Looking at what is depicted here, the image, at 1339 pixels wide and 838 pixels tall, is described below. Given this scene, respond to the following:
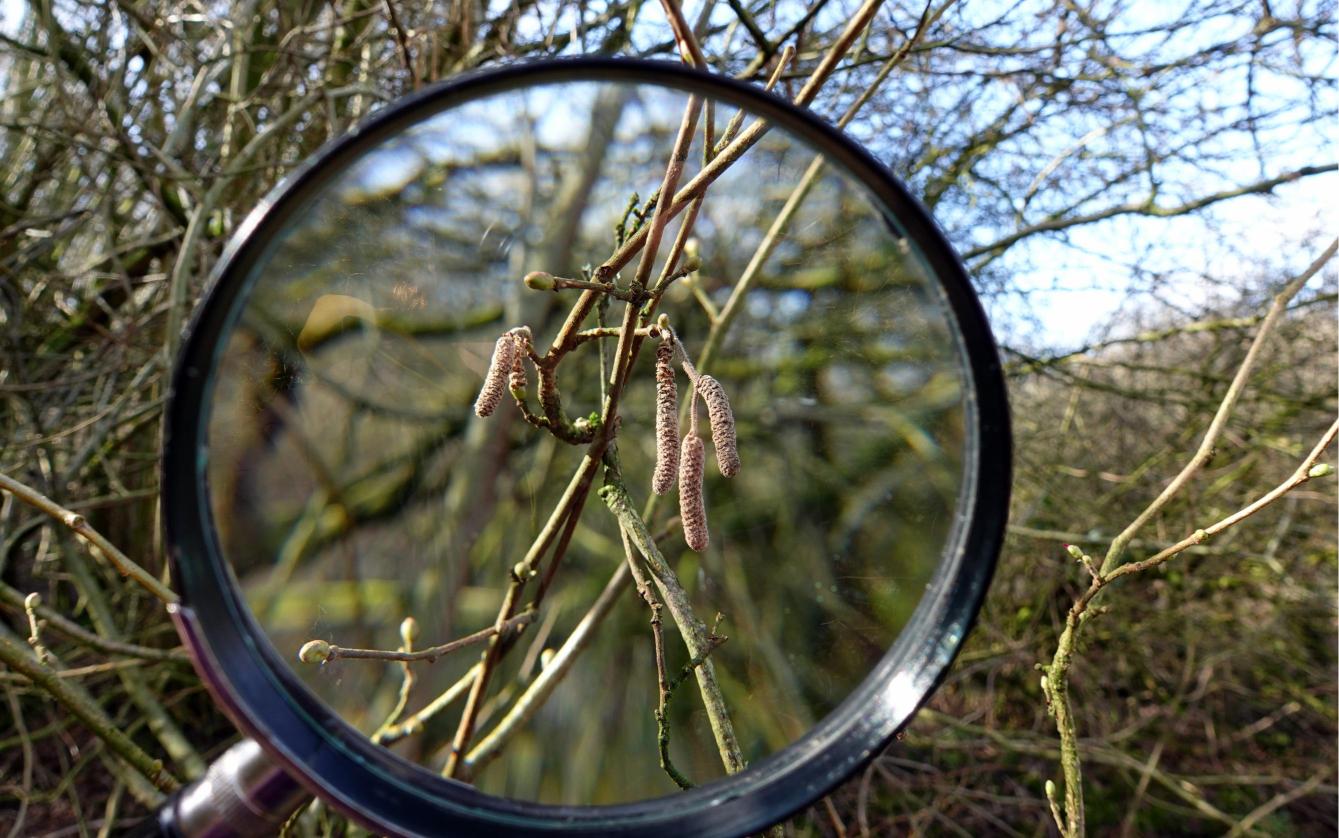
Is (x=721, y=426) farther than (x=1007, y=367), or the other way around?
(x=1007, y=367)

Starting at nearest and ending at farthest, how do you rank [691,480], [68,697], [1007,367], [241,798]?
[241,798]
[691,480]
[68,697]
[1007,367]

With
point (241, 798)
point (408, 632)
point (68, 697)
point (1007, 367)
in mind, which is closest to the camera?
point (241, 798)

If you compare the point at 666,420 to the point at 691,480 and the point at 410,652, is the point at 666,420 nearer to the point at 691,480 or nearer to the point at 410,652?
the point at 691,480

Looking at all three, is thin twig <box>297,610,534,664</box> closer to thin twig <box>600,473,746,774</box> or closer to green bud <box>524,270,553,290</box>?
thin twig <box>600,473,746,774</box>

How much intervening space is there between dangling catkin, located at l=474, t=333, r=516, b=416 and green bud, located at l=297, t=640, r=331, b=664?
0.78 feet

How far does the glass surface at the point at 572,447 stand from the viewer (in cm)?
69

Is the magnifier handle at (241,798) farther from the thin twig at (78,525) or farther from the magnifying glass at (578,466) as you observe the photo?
the thin twig at (78,525)

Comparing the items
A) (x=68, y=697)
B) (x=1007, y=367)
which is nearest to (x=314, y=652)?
(x=68, y=697)

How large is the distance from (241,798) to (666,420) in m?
0.40

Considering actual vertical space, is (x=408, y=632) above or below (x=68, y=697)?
above

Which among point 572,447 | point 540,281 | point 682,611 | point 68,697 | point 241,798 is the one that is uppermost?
point 540,281

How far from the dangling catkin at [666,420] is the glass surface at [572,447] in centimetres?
1

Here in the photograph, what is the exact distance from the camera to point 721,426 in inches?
28.8

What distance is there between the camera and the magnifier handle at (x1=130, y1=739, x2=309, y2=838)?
0.60 m
